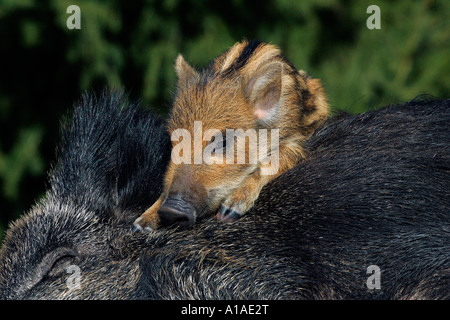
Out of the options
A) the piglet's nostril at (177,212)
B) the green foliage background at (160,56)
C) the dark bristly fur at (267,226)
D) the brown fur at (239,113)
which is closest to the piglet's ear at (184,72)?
the brown fur at (239,113)

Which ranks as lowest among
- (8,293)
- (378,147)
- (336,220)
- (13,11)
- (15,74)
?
(8,293)

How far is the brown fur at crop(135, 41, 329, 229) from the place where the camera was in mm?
1453

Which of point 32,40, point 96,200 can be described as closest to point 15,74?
point 32,40

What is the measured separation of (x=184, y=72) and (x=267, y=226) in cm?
57

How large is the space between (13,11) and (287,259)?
87.8 inches

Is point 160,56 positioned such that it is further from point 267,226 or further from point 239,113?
point 267,226

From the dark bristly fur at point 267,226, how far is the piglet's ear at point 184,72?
18 cm

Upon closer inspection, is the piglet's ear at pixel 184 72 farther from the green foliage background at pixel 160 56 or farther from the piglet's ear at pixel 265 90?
the green foliage background at pixel 160 56

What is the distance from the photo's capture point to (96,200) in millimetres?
1554

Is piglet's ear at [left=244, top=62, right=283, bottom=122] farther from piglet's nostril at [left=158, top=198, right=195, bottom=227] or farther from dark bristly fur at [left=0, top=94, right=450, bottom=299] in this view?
piglet's nostril at [left=158, top=198, right=195, bottom=227]

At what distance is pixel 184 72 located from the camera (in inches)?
69.2

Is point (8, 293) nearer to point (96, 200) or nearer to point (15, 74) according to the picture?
point (96, 200)

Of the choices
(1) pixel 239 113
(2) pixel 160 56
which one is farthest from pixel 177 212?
(2) pixel 160 56

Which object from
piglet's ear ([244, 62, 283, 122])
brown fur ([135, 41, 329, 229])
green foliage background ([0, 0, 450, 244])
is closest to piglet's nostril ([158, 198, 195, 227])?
brown fur ([135, 41, 329, 229])
